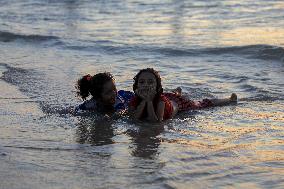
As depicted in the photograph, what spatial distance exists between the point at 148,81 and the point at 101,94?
681 mm

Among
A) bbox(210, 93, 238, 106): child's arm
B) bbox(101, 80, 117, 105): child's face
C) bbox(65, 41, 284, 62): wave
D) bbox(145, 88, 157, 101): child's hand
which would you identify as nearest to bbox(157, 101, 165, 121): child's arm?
bbox(145, 88, 157, 101): child's hand

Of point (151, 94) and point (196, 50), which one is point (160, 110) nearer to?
point (151, 94)

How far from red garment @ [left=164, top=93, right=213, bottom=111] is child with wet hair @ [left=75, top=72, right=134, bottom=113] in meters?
0.55

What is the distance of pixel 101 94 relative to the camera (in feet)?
21.7

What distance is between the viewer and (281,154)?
484 cm

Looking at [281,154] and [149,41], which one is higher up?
[149,41]

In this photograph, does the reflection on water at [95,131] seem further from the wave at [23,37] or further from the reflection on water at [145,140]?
the wave at [23,37]

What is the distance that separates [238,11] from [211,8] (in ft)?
4.12

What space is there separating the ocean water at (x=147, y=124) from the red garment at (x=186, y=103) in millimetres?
128

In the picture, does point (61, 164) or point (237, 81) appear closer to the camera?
point (61, 164)

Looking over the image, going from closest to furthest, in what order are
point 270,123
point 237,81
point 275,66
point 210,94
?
point 270,123, point 210,94, point 237,81, point 275,66

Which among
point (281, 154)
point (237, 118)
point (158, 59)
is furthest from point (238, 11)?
point (281, 154)

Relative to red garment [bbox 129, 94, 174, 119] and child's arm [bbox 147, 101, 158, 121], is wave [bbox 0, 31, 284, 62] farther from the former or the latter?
child's arm [bbox 147, 101, 158, 121]

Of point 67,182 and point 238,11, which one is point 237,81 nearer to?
point 67,182
